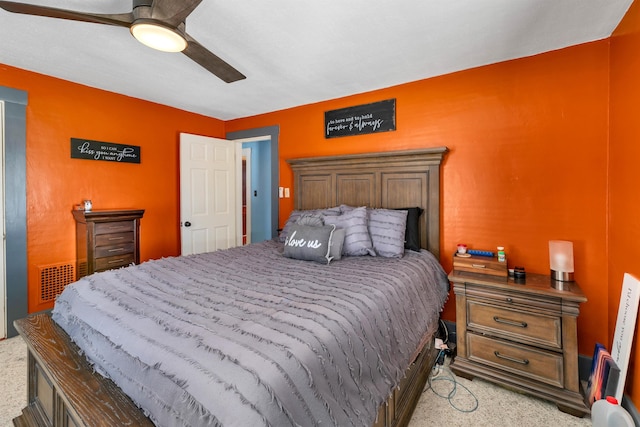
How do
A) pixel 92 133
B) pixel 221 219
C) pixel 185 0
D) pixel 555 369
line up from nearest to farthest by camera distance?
pixel 185 0 → pixel 555 369 → pixel 92 133 → pixel 221 219

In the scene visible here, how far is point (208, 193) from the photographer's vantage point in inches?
150

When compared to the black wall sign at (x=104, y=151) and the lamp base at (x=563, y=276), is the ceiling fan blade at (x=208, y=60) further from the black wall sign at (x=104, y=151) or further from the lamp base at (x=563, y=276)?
the lamp base at (x=563, y=276)

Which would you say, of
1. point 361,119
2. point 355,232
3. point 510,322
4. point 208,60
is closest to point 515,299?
point 510,322

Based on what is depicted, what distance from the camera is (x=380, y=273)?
1.81m

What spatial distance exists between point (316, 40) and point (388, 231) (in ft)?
5.08

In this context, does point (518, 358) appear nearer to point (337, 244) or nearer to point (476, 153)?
point (337, 244)

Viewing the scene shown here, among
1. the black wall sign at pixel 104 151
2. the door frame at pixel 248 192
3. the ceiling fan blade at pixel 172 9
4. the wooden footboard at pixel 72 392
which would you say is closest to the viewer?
the wooden footboard at pixel 72 392

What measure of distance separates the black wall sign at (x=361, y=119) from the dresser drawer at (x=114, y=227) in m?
2.33

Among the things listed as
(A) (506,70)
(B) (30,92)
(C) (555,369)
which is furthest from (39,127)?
(C) (555,369)

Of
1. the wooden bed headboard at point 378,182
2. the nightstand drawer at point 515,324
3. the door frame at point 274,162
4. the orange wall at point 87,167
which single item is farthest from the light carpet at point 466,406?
the door frame at point 274,162

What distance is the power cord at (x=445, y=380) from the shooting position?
1772 mm

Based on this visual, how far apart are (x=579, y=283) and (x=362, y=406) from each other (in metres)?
1.99

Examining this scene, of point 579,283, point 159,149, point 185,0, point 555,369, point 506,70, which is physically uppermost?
point 506,70

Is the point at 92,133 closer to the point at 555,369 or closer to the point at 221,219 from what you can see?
the point at 221,219
